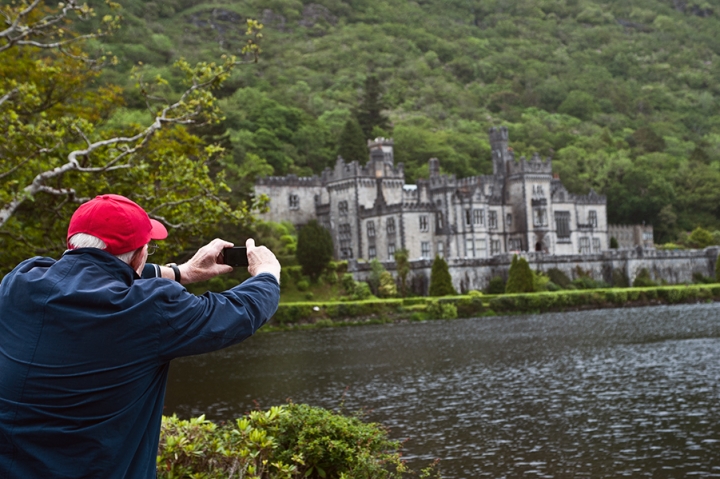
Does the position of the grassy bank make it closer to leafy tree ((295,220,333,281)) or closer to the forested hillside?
leafy tree ((295,220,333,281))

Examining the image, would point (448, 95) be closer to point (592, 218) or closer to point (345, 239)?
point (592, 218)

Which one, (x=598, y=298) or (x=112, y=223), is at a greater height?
(x=112, y=223)

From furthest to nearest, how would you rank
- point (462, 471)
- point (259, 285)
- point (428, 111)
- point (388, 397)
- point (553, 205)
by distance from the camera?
point (428, 111) → point (553, 205) → point (388, 397) → point (462, 471) → point (259, 285)

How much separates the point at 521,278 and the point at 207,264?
6010 cm

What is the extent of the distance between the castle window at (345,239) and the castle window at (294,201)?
4657 millimetres

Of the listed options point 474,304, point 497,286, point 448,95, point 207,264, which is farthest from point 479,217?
point 448,95

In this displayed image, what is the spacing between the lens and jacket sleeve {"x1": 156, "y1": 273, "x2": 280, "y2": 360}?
13.6ft

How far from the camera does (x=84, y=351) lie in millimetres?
4090

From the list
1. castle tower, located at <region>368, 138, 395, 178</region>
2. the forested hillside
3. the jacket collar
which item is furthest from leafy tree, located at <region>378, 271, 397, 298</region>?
the jacket collar

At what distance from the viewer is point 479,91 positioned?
17175 cm

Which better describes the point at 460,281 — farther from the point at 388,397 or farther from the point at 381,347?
the point at 388,397

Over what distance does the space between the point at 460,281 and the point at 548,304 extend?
8783 millimetres

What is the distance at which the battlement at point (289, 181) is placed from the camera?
3068 inches

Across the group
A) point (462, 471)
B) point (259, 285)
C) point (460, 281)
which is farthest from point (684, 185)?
point (259, 285)
